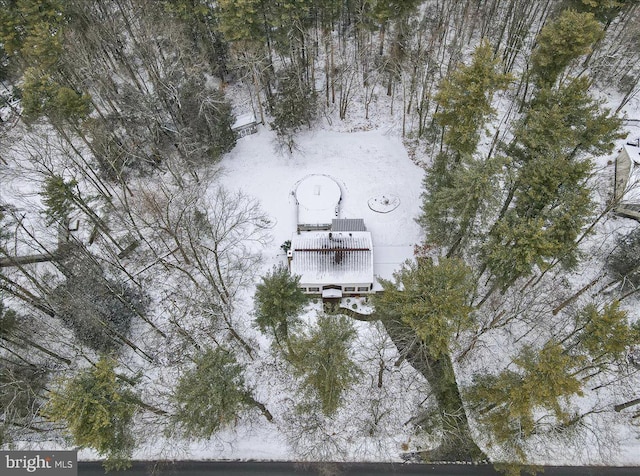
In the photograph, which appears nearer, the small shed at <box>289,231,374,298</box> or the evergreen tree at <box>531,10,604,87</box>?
the evergreen tree at <box>531,10,604,87</box>

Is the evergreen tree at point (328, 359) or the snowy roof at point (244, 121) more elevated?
the snowy roof at point (244, 121)

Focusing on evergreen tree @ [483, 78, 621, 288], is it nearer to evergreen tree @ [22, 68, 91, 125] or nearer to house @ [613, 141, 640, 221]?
house @ [613, 141, 640, 221]

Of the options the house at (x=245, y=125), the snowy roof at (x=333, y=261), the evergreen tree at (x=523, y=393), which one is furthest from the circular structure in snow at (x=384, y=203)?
the evergreen tree at (x=523, y=393)

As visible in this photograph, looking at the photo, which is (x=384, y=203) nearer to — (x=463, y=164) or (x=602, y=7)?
(x=463, y=164)

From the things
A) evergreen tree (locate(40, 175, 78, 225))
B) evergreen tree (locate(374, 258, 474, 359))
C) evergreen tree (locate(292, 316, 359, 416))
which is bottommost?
evergreen tree (locate(292, 316, 359, 416))

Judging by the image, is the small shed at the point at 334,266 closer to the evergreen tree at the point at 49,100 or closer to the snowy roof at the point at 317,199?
the snowy roof at the point at 317,199

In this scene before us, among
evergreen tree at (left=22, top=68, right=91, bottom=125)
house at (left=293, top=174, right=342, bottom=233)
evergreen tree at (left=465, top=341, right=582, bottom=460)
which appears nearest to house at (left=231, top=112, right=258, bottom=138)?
house at (left=293, top=174, right=342, bottom=233)
